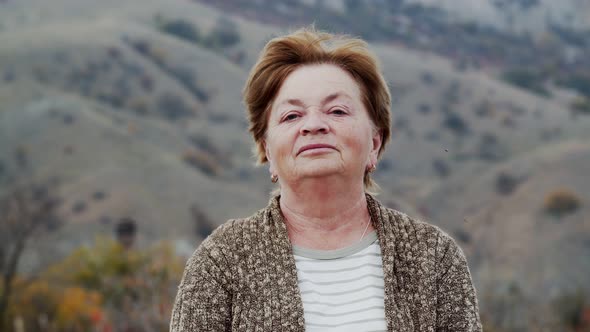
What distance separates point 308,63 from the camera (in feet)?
8.79

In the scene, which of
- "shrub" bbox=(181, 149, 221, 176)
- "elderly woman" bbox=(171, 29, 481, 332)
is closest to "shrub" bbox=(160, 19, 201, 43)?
"shrub" bbox=(181, 149, 221, 176)

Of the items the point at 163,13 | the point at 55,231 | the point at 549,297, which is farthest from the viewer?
the point at 163,13

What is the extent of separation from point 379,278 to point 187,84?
40487mm

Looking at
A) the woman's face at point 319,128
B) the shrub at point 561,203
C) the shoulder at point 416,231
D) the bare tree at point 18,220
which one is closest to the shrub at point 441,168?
the shrub at point 561,203

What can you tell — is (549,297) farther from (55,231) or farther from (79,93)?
(79,93)

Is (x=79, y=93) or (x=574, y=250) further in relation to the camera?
(x=79, y=93)

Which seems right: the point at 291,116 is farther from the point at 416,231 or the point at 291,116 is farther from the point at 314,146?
the point at 416,231

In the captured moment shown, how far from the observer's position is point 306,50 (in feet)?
8.75

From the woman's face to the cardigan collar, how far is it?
0.13m

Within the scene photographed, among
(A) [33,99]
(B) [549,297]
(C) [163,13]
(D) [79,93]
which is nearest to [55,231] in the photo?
(A) [33,99]

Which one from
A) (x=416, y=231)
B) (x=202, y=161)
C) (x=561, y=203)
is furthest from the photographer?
(x=202, y=161)

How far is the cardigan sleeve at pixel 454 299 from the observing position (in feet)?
8.37

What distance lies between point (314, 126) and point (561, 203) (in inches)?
1200

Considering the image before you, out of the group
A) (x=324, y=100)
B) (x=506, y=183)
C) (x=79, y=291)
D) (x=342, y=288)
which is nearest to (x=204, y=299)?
(x=342, y=288)
